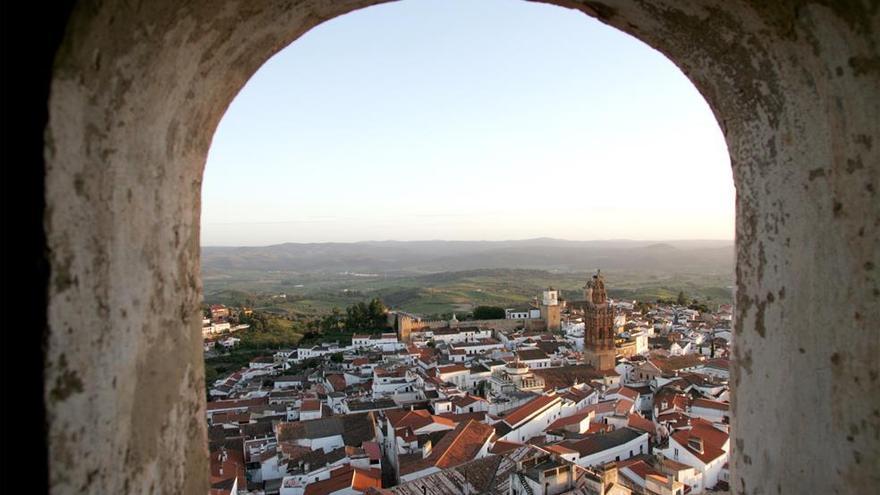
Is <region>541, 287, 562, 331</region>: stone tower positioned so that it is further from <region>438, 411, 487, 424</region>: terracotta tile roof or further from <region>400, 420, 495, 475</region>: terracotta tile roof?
<region>400, 420, 495, 475</region>: terracotta tile roof

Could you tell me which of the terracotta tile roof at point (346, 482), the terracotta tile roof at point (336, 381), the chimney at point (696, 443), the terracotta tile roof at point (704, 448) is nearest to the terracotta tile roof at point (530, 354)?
the terracotta tile roof at point (336, 381)

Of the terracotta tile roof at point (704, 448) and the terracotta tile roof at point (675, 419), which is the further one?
the terracotta tile roof at point (675, 419)

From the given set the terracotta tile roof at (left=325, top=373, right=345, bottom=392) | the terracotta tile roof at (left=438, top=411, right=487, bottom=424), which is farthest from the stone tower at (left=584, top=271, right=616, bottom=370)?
the terracotta tile roof at (left=325, top=373, right=345, bottom=392)

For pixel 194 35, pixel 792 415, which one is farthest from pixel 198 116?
pixel 792 415

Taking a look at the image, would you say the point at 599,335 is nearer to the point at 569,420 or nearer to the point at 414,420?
the point at 569,420

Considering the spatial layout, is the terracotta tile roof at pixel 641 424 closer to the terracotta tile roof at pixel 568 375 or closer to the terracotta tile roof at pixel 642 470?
the terracotta tile roof at pixel 642 470

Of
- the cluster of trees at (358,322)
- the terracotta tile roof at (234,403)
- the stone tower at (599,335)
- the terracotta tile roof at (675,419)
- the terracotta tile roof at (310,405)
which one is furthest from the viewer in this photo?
the cluster of trees at (358,322)

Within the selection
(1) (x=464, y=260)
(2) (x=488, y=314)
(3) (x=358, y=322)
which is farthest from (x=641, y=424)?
(1) (x=464, y=260)
